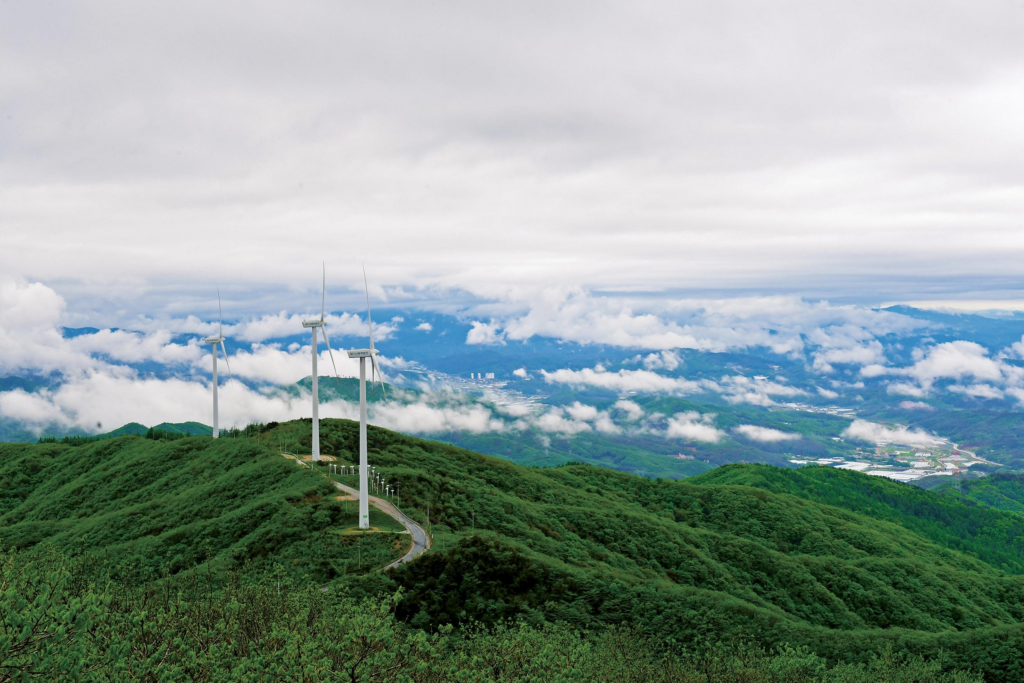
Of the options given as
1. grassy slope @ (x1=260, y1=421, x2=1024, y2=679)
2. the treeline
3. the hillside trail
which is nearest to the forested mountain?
grassy slope @ (x1=260, y1=421, x2=1024, y2=679)

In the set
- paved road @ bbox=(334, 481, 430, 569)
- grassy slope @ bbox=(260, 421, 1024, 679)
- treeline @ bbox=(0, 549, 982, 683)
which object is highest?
treeline @ bbox=(0, 549, 982, 683)

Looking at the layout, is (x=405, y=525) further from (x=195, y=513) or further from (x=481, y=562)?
(x=195, y=513)

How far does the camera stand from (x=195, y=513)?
124m

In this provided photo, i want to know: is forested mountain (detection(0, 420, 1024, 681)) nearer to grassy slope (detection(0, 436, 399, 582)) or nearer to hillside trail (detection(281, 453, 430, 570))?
grassy slope (detection(0, 436, 399, 582))

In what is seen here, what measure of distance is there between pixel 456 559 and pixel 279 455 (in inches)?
3055

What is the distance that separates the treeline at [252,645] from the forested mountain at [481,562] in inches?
57.0

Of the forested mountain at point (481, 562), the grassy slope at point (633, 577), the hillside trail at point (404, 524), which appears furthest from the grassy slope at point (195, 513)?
the grassy slope at point (633, 577)

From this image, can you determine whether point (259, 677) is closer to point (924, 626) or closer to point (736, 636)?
point (736, 636)

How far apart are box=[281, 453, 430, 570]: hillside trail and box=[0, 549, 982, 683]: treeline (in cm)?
1665

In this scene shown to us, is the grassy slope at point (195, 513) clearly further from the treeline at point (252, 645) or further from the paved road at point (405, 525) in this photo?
the treeline at point (252, 645)

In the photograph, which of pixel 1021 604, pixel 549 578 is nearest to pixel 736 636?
pixel 549 578

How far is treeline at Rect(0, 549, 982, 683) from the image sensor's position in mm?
36969

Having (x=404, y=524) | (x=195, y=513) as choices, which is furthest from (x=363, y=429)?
(x=195, y=513)

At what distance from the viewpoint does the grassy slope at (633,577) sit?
9219cm
